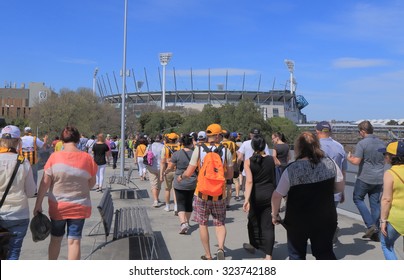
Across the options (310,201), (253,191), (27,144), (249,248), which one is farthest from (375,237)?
(27,144)

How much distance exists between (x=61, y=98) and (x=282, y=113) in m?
86.5

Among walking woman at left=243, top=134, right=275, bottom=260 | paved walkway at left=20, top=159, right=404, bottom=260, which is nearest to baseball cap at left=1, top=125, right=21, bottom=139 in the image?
paved walkway at left=20, top=159, right=404, bottom=260

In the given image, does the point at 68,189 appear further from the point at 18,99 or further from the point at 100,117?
the point at 18,99

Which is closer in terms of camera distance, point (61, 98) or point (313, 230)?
point (313, 230)

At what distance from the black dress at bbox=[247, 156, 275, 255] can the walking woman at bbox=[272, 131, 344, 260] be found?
1.50 m

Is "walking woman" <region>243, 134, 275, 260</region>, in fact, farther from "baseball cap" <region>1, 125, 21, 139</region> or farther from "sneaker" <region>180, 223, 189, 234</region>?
"baseball cap" <region>1, 125, 21, 139</region>

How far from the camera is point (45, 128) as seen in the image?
56.2 metres

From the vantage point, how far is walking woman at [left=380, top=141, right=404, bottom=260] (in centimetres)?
421

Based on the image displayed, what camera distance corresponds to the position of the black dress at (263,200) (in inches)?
224

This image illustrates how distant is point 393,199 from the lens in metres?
4.26
